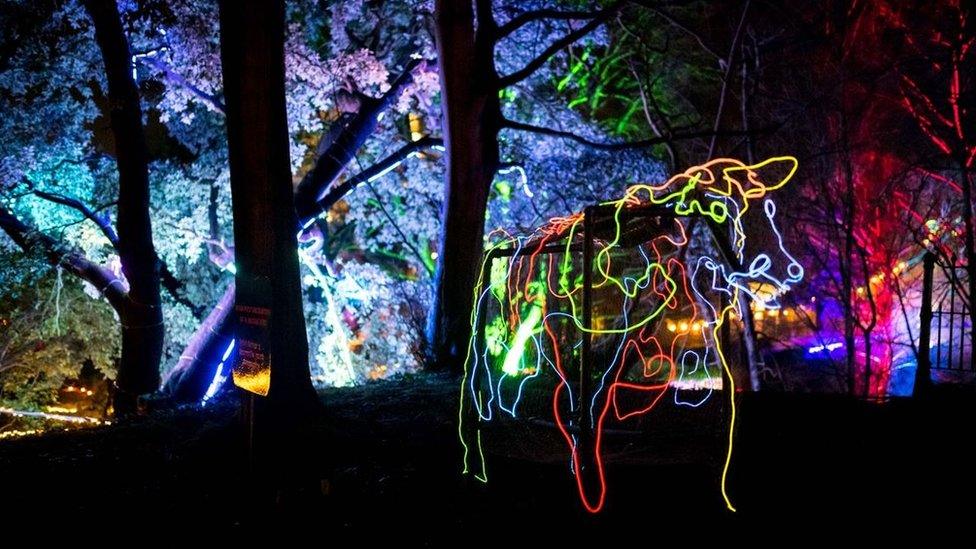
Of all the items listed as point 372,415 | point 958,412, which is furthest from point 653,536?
point 958,412

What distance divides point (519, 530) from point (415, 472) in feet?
4.92

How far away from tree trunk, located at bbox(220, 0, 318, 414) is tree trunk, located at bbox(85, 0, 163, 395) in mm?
5536

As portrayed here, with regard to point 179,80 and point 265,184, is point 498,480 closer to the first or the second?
point 265,184

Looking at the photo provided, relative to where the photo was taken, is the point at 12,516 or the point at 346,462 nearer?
the point at 12,516

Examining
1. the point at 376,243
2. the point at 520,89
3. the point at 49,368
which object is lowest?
the point at 49,368

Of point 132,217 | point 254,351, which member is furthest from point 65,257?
point 254,351

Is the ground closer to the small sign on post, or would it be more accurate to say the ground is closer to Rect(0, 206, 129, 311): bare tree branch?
the small sign on post

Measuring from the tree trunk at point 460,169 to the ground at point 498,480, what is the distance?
3947mm

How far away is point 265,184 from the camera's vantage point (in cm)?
712

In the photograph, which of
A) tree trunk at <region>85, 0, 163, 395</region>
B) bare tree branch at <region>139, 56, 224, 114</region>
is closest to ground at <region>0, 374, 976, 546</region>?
tree trunk at <region>85, 0, 163, 395</region>

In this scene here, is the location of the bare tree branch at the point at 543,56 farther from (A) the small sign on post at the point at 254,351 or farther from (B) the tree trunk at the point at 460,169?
(A) the small sign on post at the point at 254,351

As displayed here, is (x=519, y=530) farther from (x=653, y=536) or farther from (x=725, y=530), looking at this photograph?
(x=725, y=530)

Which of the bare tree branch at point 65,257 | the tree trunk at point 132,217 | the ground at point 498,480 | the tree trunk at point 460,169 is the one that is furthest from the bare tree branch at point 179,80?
the ground at point 498,480

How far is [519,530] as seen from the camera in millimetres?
5309
